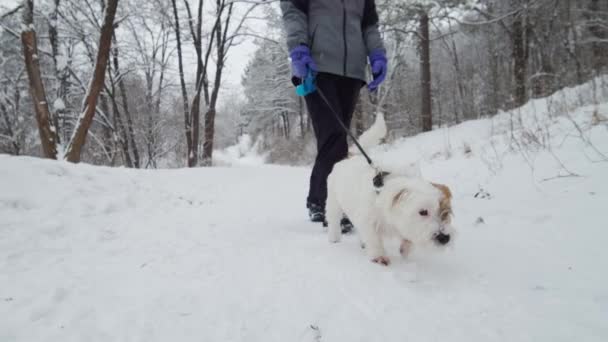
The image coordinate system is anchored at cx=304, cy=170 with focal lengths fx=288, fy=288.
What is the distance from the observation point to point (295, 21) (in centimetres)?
253

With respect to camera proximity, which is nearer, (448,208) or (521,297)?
(521,297)

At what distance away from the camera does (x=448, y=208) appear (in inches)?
60.7

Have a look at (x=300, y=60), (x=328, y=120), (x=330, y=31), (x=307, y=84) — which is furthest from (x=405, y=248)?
(x=330, y=31)

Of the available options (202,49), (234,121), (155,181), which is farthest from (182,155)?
(234,121)

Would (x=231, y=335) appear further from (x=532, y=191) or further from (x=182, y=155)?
(x=182, y=155)

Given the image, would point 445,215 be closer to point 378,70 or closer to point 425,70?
point 378,70

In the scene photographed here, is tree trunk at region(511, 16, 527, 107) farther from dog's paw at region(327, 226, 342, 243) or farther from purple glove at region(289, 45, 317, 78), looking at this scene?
dog's paw at region(327, 226, 342, 243)

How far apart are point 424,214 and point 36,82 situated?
26.1ft

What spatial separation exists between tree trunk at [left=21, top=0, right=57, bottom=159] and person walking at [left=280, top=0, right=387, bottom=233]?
251 inches

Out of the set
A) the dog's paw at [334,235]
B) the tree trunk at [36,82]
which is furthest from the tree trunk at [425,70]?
the tree trunk at [36,82]

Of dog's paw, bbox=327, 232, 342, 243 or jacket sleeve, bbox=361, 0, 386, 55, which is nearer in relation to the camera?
dog's paw, bbox=327, 232, 342, 243

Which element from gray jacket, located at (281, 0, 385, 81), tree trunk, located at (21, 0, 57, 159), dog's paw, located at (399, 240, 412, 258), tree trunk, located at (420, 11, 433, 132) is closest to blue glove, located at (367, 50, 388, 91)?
gray jacket, located at (281, 0, 385, 81)

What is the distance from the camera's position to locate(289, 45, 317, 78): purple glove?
7.86 feet

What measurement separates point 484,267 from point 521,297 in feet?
1.00
